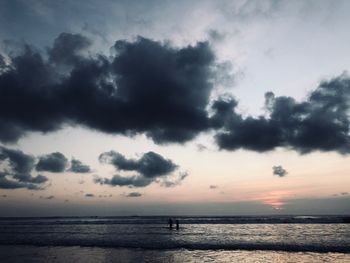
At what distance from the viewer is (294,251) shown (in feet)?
105

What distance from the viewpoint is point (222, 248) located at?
34.4m

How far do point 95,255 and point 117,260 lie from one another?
4.17 metres

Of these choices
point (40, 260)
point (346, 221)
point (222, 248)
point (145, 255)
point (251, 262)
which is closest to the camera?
point (251, 262)

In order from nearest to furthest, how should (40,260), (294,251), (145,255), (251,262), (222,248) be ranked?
(251,262) < (40,260) < (145,255) < (294,251) < (222,248)

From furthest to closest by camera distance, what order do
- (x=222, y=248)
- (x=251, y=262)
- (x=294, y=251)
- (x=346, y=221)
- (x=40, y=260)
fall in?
(x=346, y=221)
(x=222, y=248)
(x=294, y=251)
(x=40, y=260)
(x=251, y=262)

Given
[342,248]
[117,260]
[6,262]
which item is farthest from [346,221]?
[6,262]

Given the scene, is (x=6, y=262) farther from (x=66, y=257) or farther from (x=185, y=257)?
(x=185, y=257)

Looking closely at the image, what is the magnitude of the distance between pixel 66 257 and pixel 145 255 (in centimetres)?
710

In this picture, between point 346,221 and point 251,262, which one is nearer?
point 251,262

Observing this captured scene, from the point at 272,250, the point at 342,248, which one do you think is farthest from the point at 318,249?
the point at 272,250

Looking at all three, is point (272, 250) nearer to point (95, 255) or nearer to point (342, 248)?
point (342, 248)

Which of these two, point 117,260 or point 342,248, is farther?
point 342,248

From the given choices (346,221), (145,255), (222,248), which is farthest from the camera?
(346,221)

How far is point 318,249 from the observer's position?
3297 centimetres
